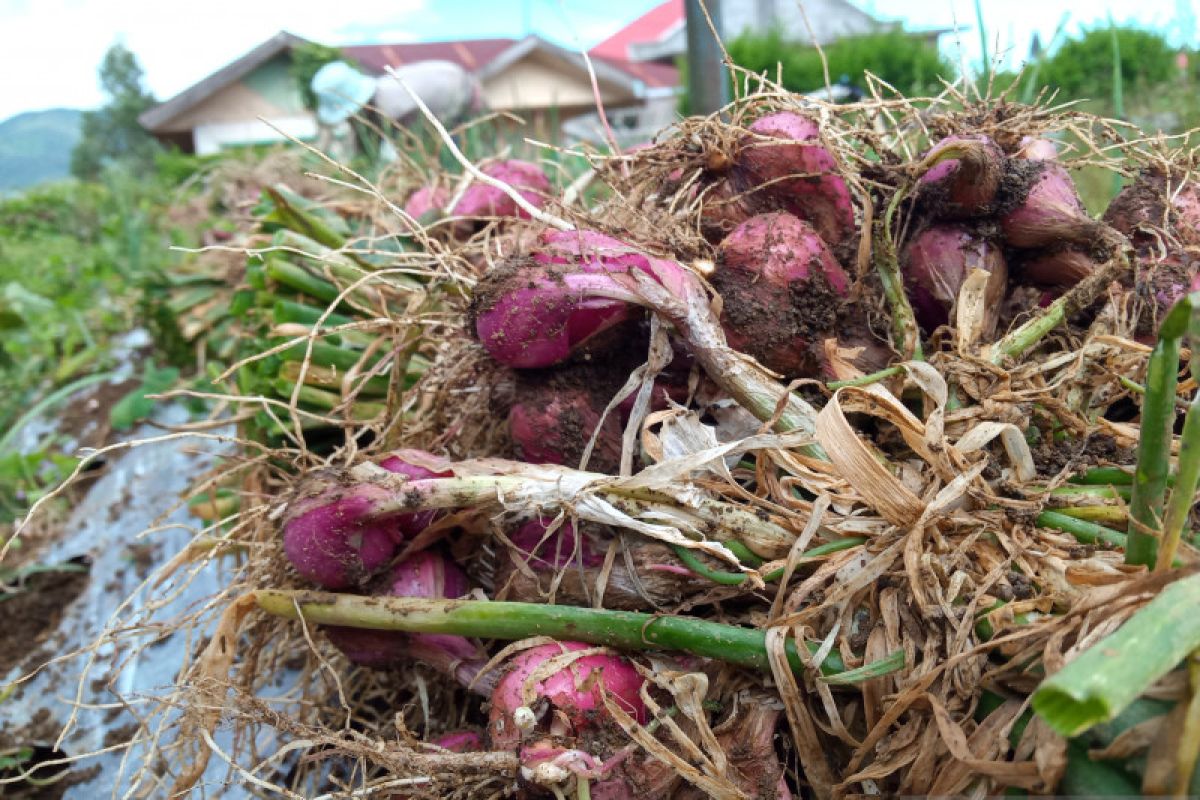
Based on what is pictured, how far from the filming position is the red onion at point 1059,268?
3.41 ft

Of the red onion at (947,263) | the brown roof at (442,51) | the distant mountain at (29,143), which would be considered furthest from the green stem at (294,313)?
the brown roof at (442,51)

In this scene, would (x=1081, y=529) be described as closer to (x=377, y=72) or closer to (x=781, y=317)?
(x=781, y=317)

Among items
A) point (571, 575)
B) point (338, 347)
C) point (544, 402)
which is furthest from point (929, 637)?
point (338, 347)

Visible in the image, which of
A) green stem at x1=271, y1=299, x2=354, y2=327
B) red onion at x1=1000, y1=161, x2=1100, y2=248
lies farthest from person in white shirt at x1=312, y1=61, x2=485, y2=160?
red onion at x1=1000, y1=161, x2=1100, y2=248

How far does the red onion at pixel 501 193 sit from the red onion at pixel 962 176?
791 mm

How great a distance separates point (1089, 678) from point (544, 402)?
663 mm

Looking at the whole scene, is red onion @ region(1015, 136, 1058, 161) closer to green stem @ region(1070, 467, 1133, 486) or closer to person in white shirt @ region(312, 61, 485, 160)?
green stem @ region(1070, 467, 1133, 486)

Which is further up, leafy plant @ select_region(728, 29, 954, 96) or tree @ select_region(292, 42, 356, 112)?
leafy plant @ select_region(728, 29, 954, 96)

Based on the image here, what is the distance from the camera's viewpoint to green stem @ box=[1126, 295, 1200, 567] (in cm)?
59

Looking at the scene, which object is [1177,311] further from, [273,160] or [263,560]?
[273,160]

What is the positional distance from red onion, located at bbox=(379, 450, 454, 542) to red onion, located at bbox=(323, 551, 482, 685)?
40 mm

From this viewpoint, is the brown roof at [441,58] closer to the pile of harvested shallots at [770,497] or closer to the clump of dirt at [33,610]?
the clump of dirt at [33,610]

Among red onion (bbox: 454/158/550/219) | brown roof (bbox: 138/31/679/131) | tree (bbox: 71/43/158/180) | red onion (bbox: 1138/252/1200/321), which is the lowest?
red onion (bbox: 1138/252/1200/321)

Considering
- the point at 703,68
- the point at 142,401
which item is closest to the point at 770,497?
the point at 703,68
